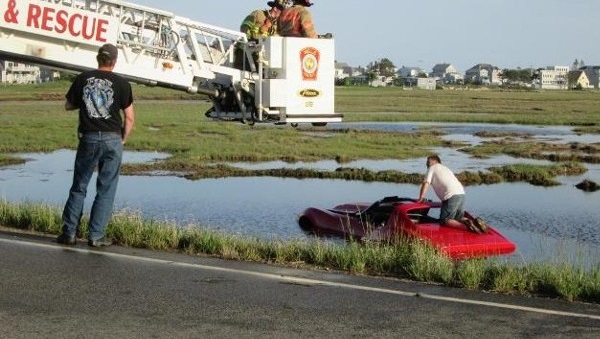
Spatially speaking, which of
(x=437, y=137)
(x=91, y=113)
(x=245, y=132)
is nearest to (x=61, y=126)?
(x=245, y=132)

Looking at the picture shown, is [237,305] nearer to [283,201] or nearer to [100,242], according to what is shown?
[100,242]

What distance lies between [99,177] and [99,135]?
1.46 feet

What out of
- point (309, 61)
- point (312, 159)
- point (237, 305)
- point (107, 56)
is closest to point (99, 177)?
point (107, 56)

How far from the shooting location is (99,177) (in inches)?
361

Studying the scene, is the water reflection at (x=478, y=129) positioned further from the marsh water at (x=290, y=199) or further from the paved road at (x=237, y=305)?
the paved road at (x=237, y=305)

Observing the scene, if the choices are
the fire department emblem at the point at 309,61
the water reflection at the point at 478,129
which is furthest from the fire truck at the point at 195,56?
the water reflection at the point at 478,129

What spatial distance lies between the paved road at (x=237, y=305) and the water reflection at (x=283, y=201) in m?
6.81

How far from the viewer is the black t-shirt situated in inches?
352

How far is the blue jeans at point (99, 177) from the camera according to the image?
29.6ft

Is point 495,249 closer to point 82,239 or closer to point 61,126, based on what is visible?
point 82,239

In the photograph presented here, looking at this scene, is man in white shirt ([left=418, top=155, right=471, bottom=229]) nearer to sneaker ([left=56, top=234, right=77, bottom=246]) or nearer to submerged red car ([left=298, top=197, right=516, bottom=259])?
submerged red car ([left=298, top=197, right=516, bottom=259])

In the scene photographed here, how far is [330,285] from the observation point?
297 inches

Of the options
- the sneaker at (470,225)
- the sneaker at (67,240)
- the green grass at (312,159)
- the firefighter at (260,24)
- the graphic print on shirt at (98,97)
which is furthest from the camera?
the sneaker at (470,225)

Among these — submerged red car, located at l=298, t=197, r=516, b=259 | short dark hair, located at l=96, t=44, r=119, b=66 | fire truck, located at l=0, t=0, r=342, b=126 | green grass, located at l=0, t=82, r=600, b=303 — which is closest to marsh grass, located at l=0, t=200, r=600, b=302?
green grass, located at l=0, t=82, r=600, b=303
